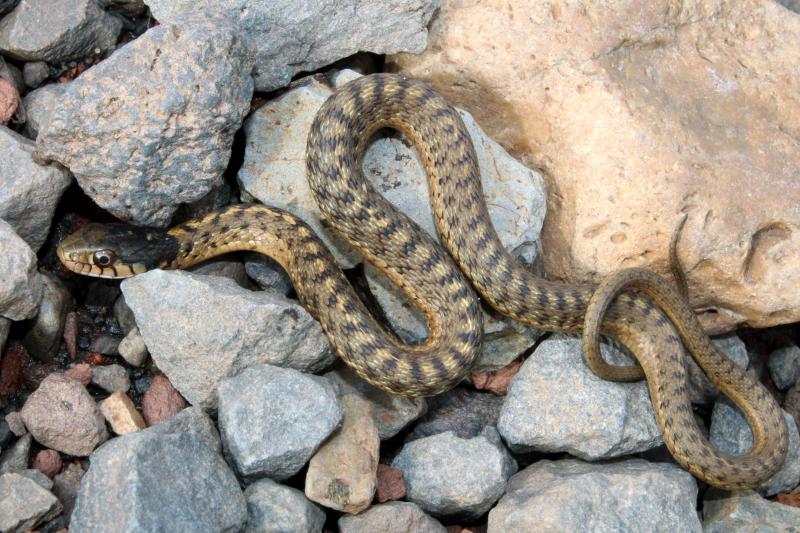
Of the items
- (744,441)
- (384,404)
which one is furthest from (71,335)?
(744,441)

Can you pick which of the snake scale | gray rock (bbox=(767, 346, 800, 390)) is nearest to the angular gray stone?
the snake scale

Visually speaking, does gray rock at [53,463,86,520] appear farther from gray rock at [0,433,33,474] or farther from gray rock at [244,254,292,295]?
gray rock at [244,254,292,295]

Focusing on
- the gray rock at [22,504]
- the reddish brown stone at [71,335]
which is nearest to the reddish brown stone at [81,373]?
the reddish brown stone at [71,335]

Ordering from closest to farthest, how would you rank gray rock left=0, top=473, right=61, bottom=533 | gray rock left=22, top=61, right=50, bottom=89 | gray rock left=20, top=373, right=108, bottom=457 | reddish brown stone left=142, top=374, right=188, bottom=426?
gray rock left=0, top=473, right=61, bottom=533
gray rock left=20, top=373, right=108, bottom=457
reddish brown stone left=142, top=374, right=188, bottom=426
gray rock left=22, top=61, right=50, bottom=89

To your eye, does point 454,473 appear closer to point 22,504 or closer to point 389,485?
point 389,485

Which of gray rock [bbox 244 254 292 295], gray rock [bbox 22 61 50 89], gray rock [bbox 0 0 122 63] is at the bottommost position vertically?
gray rock [bbox 244 254 292 295]

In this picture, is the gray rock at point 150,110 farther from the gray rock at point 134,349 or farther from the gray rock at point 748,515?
the gray rock at point 748,515
